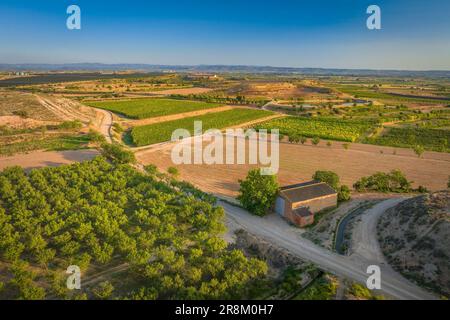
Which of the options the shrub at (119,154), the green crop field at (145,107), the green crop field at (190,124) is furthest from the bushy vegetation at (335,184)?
the green crop field at (145,107)

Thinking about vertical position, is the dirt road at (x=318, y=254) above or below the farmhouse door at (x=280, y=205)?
below

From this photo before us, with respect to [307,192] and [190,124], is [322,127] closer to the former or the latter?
[190,124]

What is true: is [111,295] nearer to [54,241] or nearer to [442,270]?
[54,241]

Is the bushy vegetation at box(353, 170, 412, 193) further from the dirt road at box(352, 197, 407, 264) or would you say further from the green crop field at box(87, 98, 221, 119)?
the green crop field at box(87, 98, 221, 119)

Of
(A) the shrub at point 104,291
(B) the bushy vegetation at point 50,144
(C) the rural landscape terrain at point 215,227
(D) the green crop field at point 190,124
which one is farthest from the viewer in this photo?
(D) the green crop field at point 190,124

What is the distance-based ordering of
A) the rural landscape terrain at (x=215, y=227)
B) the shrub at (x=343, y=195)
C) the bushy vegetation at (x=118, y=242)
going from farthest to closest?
the shrub at (x=343, y=195)
the rural landscape terrain at (x=215, y=227)
the bushy vegetation at (x=118, y=242)

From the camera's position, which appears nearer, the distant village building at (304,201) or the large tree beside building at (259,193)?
the distant village building at (304,201)

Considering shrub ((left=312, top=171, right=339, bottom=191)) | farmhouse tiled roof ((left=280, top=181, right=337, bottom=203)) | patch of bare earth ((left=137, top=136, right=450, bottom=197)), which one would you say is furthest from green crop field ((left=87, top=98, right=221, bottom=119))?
farmhouse tiled roof ((left=280, top=181, right=337, bottom=203))

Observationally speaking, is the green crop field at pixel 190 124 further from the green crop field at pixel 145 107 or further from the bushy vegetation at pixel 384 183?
the bushy vegetation at pixel 384 183
